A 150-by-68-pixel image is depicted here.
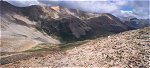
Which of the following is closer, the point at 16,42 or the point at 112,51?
the point at 112,51

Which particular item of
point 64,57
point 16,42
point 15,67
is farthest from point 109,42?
point 16,42

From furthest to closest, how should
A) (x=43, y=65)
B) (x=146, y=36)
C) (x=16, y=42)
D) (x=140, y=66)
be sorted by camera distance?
(x=16, y=42) → (x=146, y=36) → (x=43, y=65) → (x=140, y=66)

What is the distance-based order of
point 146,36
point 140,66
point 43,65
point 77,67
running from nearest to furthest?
point 140,66 < point 77,67 < point 43,65 < point 146,36

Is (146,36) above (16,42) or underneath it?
above

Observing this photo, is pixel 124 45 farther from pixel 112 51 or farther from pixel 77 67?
pixel 77 67

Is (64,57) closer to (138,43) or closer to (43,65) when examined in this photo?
(43,65)

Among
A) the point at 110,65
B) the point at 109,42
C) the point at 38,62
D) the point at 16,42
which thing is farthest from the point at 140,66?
the point at 16,42

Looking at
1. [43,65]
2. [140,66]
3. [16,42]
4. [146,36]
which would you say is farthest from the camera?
[16,42]
